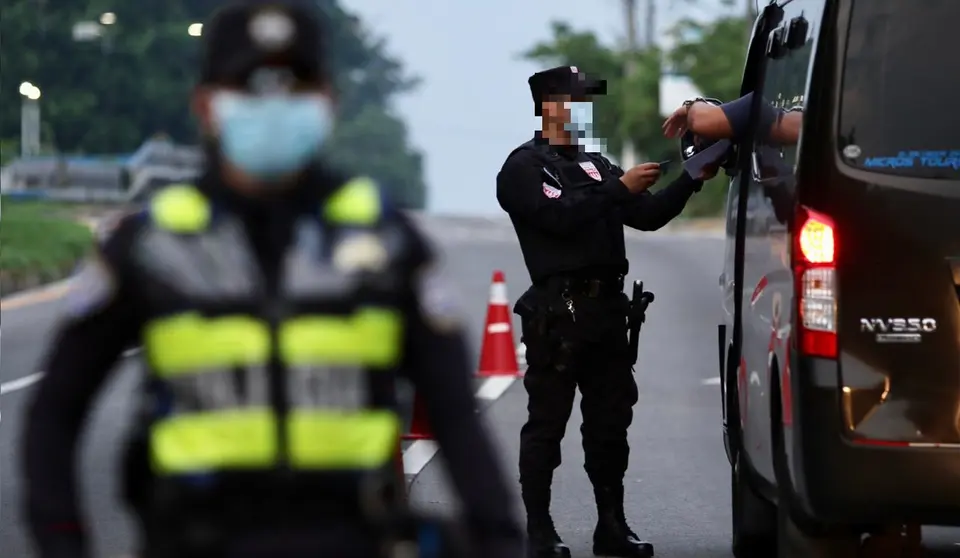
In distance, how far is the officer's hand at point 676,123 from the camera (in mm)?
6695

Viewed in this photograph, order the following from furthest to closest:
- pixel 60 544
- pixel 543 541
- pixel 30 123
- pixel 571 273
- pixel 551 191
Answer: pixel 30 123
pixel 543 541
pixel 571 273
pixel 551 191
pixel 60 544

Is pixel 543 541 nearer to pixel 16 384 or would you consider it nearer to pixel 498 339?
pixel 498 339

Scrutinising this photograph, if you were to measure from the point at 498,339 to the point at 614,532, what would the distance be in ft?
23.7

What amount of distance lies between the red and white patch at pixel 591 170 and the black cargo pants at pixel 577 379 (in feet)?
1.33

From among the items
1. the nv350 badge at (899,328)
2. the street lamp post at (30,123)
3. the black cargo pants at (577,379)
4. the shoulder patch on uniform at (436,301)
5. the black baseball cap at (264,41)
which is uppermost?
the black baseball cap at (264,41)

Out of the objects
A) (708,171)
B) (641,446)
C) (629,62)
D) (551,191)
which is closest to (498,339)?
(641,446)

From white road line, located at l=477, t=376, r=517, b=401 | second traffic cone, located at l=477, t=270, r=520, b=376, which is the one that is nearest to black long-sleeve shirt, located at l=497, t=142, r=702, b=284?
white road line, located at l=477, t=376, r=517, b=401

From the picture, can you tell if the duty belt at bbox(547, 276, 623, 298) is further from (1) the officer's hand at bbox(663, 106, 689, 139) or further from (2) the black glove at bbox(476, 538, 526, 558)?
(2) the black glove at bbox(476, 538, 526, 558)

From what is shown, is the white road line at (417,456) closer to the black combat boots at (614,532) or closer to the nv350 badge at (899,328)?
the black combat boots at (614,532)

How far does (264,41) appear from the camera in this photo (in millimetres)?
2904

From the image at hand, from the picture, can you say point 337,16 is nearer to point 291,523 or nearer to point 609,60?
point 609,60

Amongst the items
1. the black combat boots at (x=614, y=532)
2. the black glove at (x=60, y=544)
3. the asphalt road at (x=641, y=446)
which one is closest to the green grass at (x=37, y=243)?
the asphalt road at (x=641, y=446)

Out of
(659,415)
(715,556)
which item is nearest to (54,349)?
(715,556)

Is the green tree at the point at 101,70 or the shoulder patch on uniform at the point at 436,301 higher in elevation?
the shoulder patch on uniform at the point at 436,301
